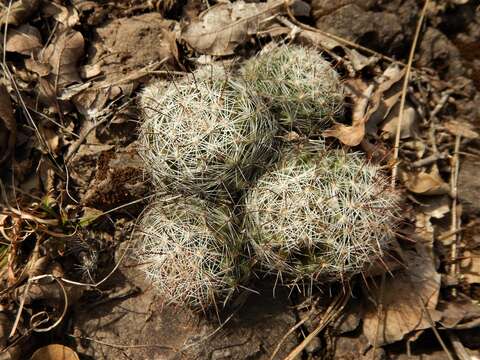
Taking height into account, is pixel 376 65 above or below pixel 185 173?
above

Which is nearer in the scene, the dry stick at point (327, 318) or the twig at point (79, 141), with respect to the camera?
the dry stick at point (327, 318)

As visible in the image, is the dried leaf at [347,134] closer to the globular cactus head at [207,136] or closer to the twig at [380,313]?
the globular cactus head at [207,136]

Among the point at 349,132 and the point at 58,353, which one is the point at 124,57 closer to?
the point at 349,132

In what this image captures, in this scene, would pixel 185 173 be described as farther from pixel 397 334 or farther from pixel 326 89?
pixel 397 334

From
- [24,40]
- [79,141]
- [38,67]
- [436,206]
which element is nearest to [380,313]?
[436,206]

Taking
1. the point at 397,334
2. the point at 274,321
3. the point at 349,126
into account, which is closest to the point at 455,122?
the point at 349,126

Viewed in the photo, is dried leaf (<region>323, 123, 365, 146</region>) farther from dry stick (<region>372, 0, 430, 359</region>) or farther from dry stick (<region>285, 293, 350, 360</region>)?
dry stick (<region>285, 293, 350, 360</region>)

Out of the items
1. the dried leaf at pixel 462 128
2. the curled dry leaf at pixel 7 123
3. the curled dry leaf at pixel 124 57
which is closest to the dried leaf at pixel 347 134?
the dried leaf at pixel 462 128
